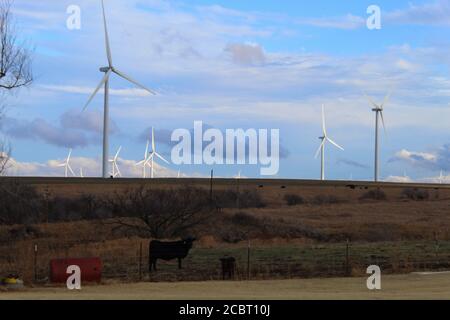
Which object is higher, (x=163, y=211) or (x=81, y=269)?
(x=163, y=211)

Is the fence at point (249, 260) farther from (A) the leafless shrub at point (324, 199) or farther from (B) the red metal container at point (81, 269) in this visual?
(A) the leafless shrub at point (324, 199)

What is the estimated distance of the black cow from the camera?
32.8 meters

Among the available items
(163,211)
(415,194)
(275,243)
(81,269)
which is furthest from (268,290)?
(415,194)

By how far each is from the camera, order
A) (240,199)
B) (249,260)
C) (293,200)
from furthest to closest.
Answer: (293,200) → (240,199) → (249,260)

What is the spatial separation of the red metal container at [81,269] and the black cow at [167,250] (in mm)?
4920

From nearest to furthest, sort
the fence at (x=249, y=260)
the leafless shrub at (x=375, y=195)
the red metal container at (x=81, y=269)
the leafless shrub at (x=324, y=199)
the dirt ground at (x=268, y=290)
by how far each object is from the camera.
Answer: the dirt ground at (x=268, y=290) < the red metal container at (x=81, y=269) < the fence at (x=249, y=260) < the leafless shrub at (x=324, y=199) < the leafless shrub at (x=375, y=195)

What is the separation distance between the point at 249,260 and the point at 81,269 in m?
8.18

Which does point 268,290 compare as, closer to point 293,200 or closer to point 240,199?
point 240,199

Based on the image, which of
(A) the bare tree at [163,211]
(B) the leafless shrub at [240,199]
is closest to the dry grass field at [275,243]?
(A) the bare tree at [163,211]

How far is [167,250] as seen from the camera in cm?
3356

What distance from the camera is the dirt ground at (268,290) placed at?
22109 mm

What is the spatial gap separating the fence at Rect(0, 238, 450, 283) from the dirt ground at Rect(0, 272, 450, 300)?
2199 millimetres

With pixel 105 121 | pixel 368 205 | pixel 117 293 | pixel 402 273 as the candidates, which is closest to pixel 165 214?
pixel 105 121
